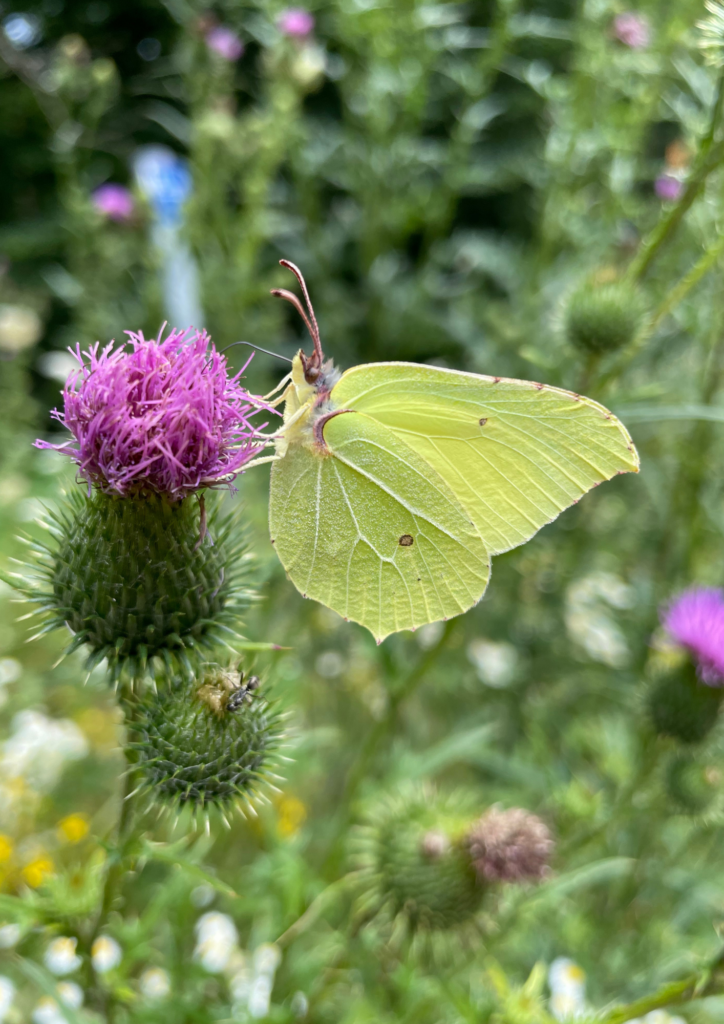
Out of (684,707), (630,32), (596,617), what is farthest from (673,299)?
(596,617)

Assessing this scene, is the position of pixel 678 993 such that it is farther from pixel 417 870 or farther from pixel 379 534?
pixel 379 534

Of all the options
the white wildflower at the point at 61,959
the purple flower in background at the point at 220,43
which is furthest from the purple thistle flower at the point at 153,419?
the purple flower in background at the point at 220,43

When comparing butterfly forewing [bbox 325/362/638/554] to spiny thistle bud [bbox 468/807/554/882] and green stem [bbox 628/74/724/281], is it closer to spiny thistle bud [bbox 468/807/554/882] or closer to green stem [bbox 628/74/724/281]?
green stem [bbox 628/74/724/281]

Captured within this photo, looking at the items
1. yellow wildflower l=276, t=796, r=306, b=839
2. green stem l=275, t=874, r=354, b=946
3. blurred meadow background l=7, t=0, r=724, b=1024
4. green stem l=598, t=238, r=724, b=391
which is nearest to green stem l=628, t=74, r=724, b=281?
blurred meadow background l=7, t=0, r=724, b=1024

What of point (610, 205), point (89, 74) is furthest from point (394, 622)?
point (89, 74)

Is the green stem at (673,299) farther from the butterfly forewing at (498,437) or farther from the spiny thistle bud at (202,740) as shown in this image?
the spiny thistle bud at (202,740)

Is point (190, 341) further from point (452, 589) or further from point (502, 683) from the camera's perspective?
point (502, 683)
